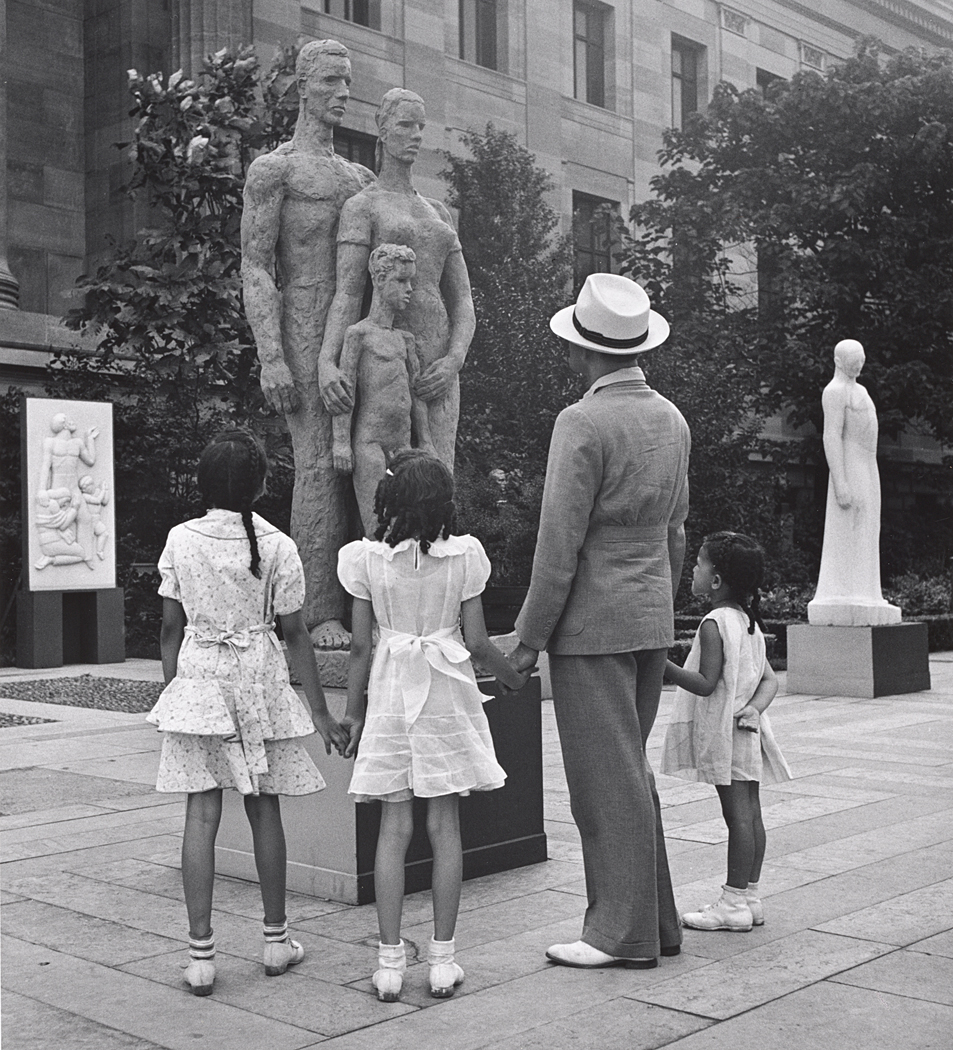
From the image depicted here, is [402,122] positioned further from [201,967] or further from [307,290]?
[201,967]

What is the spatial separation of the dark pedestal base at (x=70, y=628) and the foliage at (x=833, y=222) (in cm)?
1414

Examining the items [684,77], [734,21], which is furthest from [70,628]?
[734,21]

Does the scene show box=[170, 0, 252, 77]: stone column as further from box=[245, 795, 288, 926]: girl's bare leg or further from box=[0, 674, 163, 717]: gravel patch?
box=[245, 795, 288, 926]: girl's bare leg

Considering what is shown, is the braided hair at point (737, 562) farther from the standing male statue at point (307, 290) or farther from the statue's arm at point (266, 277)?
the statue's arm at point (266, 277)

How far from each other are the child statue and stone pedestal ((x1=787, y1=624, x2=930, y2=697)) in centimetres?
848

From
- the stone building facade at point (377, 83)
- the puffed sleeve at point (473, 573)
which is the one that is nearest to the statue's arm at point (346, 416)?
the puffed sleeve at point (473, 573)

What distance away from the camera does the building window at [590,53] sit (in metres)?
30.9

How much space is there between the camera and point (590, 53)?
3134cm

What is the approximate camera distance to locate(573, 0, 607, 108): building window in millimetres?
30864

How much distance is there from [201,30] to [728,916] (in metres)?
21.1

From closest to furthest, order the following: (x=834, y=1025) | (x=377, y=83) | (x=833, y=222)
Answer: (x=834, y=1025) < (x=377, y=83) < (x=833, y=222)

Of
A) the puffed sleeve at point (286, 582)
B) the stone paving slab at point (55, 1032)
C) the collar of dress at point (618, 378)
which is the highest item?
the collar of dress at point (618, 378)

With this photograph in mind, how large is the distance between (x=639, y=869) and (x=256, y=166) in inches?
144

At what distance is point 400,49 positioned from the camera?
2670 centimetres
